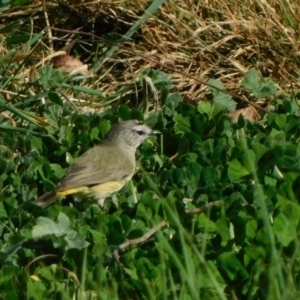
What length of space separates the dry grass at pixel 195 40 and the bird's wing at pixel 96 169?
41.9 inches

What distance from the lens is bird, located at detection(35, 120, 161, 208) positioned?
625 cm

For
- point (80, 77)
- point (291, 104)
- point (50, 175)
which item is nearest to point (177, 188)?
point (50, 175)

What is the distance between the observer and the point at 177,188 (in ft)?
19.7

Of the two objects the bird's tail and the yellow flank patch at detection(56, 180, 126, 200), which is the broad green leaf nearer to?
the yellow flank patch at detection(56, 180, 126, 200)

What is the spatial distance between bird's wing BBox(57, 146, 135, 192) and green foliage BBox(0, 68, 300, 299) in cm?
10

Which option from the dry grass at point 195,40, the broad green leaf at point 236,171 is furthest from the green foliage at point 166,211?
the dry grass at point 195,40

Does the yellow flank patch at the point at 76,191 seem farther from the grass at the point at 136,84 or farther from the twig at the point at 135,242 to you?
the twig at the point at 135,242

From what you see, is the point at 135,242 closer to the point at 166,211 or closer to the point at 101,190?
the point at 166,211

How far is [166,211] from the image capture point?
16.4ft

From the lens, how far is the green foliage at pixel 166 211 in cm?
470

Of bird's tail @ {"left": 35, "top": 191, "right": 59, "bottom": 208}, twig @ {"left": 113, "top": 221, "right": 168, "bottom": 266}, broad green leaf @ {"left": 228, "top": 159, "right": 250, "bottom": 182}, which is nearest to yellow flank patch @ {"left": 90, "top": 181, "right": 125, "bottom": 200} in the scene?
bird's tail @ {"left": 35, "top": 191, "right": 59, "bottom": 208}

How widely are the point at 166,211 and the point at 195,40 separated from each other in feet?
10.4

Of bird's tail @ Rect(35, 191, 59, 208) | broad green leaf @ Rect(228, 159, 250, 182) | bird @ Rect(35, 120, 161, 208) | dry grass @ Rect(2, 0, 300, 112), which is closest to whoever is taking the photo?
bird's tail @ Rect(35, 191, 59, 208)

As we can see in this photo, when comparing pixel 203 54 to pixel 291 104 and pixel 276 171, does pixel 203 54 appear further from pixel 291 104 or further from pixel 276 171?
pixel 276 171
